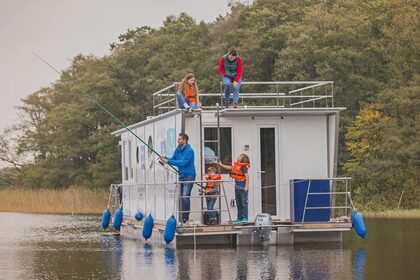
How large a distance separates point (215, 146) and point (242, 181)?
1.24 metres

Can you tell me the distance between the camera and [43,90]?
272ft

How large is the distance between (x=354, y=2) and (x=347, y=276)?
39.9 meters

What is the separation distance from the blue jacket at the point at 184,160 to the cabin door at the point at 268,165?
2003 mm

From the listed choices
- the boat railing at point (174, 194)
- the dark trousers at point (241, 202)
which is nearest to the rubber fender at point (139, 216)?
the boat railing at point (174, 194)

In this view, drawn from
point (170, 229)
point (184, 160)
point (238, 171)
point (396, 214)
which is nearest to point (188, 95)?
point (184, 160)

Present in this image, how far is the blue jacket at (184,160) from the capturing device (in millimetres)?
23359

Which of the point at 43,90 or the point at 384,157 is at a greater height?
the point at 43,90

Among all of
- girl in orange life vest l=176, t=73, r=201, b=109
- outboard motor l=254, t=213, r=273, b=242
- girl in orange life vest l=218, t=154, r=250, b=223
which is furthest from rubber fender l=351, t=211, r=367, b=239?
girl in orange life vest l=176, t=73, r=201, b=109

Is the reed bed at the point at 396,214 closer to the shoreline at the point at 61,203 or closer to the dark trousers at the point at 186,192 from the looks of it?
the shoreline at the point at 61,203

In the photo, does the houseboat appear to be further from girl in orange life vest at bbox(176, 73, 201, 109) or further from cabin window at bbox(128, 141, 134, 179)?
cabin window at bbox(128, 141, 134, 179)

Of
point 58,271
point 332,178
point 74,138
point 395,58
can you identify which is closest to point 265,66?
point 395,58

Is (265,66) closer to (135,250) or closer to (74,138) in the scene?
(74,138)

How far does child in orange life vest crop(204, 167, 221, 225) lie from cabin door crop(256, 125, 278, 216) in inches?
51.0

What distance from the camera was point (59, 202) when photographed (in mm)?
54031
